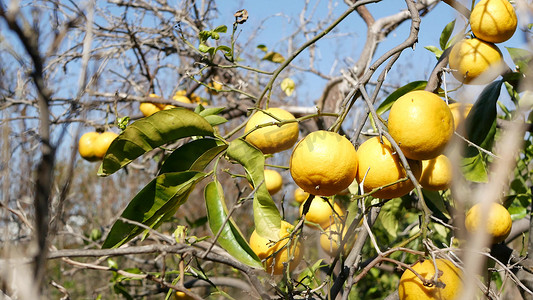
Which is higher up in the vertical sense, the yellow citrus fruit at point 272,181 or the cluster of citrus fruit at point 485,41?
the cluster of citrus fruit at point 485,41

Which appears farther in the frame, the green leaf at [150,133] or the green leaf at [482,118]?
the green leaf at [482,118]

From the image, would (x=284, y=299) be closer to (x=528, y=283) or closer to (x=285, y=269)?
(x=285, y=269)

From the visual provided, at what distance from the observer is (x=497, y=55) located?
816 millimetres

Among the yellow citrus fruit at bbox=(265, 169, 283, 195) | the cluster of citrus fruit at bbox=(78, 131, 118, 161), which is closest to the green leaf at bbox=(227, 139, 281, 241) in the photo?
the yellow citrus fruit at bbox=(265, 169, 283, 195)

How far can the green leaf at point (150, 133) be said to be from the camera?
640 millimetres

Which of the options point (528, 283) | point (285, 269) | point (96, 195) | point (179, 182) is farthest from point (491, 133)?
point (96, 195)

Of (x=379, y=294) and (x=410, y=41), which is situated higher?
(x=410, y=41)

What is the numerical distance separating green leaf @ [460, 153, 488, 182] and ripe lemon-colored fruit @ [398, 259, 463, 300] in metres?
0.33

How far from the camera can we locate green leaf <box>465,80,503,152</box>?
0.87 meters

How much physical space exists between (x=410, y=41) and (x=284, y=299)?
0.43 m

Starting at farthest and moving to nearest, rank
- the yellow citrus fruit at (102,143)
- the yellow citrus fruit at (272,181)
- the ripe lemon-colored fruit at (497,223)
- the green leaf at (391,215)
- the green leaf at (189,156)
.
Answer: the yellow citrus fruit at (102,143) < the yellow citrus fruit at (272,181) < the green leaf at (391,215) < the ripe lemon-colored fruit at (497,223) < the green leaf at (189,156)

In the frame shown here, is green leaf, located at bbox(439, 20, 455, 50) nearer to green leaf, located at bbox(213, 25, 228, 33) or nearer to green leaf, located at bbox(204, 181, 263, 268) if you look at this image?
green leaf, located at bbox(213, 25, 228, 33)

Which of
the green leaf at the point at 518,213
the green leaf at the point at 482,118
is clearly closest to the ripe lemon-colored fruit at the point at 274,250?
the green leaf at the point at 482,118

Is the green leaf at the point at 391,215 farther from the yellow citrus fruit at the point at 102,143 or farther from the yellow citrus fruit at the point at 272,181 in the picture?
the yellow citrus fruit at the point at 102,143
